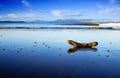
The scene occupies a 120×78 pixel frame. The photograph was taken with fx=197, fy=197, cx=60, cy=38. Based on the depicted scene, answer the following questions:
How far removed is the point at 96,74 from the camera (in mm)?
8781

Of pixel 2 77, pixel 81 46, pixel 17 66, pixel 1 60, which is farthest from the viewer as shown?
pixel 81 46

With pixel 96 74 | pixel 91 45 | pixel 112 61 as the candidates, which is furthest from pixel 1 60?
pixel 91 45

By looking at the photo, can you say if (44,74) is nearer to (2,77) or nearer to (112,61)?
(2,77)

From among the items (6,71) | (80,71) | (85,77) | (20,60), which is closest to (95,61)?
(80,71)

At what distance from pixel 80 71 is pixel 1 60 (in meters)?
4.75

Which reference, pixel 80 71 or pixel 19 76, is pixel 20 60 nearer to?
pixel 19 76

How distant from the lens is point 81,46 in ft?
53.7

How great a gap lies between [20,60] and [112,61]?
5329mm

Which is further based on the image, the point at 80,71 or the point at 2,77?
the point at 80,71

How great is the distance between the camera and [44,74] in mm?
8680

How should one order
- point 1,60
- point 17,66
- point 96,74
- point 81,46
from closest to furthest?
point 96,74 < point 17,66 < point 1,60 < point 81,46

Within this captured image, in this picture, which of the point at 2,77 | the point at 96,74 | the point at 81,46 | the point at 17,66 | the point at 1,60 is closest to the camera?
the point at 2,77

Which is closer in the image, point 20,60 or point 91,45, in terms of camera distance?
point 20,60

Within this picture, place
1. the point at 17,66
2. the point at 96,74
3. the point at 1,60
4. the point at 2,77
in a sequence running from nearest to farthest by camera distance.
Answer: the point at 2,77 < the point at 96,74 < the point at 17,66 < the point at 1,60
